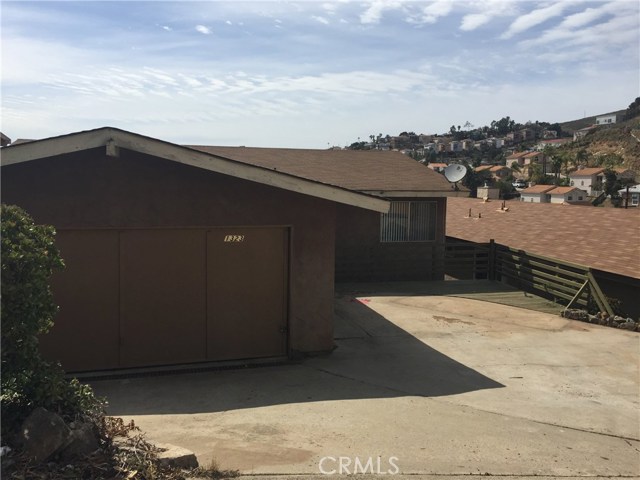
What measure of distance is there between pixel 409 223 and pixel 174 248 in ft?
34.5

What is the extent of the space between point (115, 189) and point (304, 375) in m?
3.83

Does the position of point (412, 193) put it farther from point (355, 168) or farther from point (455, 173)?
point (455, 173)

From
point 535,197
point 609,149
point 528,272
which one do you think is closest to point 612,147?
point 609,149

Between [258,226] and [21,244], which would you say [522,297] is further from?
[21,244]

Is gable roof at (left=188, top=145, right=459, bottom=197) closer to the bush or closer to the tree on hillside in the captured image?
the bush

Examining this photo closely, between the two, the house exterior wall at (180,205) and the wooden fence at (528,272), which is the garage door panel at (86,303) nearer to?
the house exterior wall at (180,205)

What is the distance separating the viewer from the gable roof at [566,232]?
14.0 m

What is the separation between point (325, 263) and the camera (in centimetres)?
875

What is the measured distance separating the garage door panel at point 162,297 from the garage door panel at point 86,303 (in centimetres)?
15

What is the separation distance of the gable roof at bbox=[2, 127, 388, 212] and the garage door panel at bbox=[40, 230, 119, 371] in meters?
1.32

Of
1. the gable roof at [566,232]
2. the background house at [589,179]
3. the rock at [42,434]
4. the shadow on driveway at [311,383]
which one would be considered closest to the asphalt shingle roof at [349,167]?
the gable roof at [566,232]

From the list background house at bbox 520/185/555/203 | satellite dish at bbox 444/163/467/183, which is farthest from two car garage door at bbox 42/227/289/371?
background house at bbox 520/185/555/203

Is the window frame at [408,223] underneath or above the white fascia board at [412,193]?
underneath

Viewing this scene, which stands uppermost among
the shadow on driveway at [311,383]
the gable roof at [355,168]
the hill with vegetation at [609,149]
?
the hill with vegetation at [609,149]
